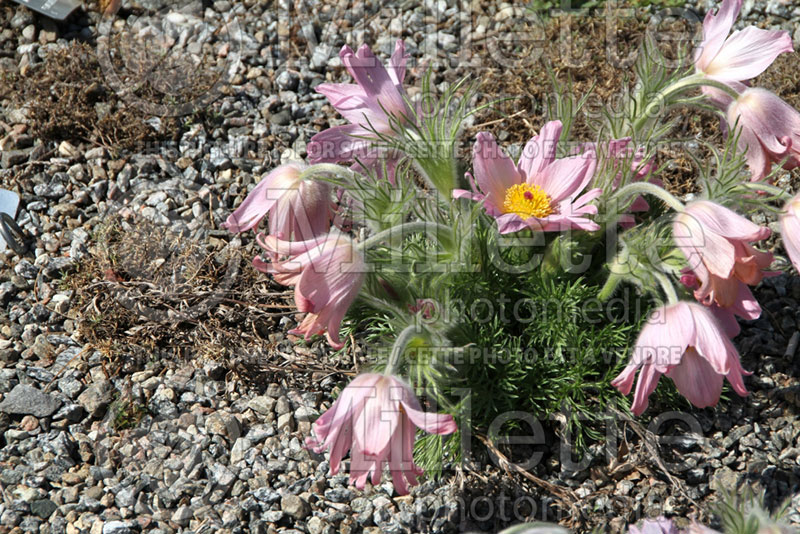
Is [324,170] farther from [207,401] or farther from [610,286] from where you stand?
[207,401]

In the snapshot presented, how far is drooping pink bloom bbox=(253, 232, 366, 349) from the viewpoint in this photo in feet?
5.22

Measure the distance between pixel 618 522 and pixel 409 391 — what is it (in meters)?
0.77

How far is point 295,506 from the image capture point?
Answer: 198 cm

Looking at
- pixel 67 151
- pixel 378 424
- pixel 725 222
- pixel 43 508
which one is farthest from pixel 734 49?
pixel 67 151

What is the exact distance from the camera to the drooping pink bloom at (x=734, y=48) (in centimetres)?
181

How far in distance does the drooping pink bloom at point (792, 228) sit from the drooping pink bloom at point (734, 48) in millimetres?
330

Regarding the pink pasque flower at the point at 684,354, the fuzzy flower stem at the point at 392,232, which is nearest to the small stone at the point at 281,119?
the fuzzy flower stem at the point at 392,232

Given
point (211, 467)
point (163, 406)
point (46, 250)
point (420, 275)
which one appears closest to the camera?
point (420, 275)

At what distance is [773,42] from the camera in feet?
5.93

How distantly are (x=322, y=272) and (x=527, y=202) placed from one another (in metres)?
0.53

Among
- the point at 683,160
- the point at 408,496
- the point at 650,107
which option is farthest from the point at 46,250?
the point at 683,160

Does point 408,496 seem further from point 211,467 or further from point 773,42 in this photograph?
point 773,42

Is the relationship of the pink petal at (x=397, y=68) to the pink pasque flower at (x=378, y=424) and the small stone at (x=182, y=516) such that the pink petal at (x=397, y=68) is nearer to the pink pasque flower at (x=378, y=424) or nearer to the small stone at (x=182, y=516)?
the pink pasque flower at (x=378, y=424)

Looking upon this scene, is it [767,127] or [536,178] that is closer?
[767,127]
